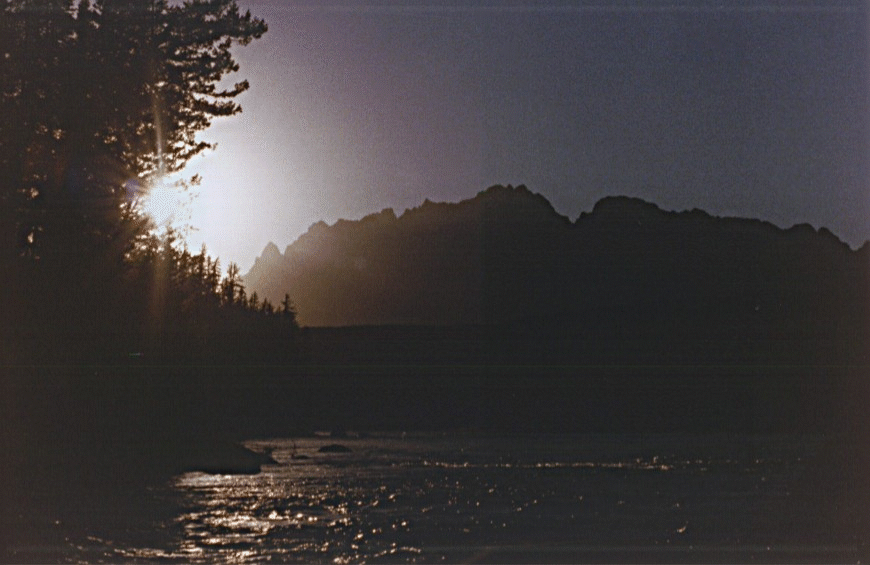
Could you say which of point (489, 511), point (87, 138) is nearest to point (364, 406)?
point (87, 138)

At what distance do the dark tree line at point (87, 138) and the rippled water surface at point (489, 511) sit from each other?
27.6 feet

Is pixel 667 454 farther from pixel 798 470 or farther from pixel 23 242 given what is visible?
pixel 23 242

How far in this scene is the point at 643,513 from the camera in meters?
27.8

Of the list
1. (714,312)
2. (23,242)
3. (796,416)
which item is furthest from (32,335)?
(714,312)

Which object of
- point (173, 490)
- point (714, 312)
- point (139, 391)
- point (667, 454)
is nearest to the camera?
point (173, 490)

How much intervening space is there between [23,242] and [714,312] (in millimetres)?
157596

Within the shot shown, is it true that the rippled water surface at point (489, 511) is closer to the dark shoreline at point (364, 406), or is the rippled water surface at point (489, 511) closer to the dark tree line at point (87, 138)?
Result: the dark shoreline at point (364, 406)

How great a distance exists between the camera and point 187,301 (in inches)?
2092

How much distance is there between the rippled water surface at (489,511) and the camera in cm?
2181

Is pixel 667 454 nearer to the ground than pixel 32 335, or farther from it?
nearer to the ground

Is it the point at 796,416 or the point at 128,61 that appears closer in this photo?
the point at 128,61

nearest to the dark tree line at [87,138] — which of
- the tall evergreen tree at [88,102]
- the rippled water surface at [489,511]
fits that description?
the tall evergreen tree at [88,102]

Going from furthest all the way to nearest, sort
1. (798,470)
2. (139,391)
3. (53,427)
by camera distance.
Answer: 1. (139,391)
2. (798,470)
3. (53,427)

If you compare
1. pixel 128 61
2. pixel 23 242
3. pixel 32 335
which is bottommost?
pixel 32 335
